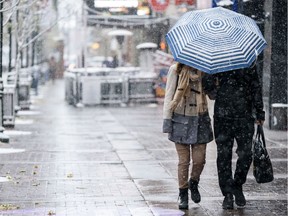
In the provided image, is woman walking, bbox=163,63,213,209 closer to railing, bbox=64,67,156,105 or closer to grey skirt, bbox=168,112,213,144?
grey skirt, bbox=168,112,213,144

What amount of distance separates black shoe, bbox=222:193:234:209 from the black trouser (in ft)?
0.16

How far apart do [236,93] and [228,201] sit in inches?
47.2

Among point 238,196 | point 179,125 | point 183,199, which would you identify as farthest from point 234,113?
point 183,199

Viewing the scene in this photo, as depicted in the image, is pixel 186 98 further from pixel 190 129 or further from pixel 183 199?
pixel 183 199

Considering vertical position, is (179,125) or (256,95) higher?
(256,95)

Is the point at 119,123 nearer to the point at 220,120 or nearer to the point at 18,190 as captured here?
the point at 18,190

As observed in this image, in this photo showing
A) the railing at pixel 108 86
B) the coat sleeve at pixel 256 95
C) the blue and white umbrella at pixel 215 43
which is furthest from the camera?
the railing at pixel 108 86

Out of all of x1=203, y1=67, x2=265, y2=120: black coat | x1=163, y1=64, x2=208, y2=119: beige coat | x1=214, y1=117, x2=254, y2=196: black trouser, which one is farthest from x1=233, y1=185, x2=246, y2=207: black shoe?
x1=163, y1=64, x2=208, y2=119: beige coat

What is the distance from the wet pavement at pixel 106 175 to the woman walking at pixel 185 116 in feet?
1.75

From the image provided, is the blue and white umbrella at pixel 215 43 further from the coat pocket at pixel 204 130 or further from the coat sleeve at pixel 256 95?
the coat pocket at pixel 204 130

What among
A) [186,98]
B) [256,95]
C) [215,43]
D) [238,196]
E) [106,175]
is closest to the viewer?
[215,43]

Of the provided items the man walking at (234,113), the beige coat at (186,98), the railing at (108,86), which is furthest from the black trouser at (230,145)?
the railing at (108,86)

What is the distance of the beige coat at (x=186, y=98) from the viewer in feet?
28.1

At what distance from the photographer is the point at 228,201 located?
866 centimetres
